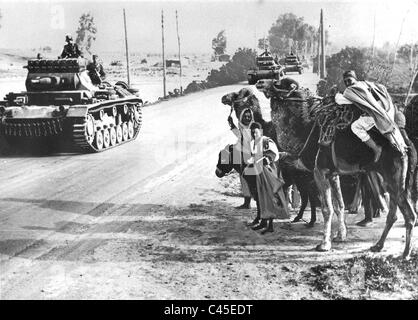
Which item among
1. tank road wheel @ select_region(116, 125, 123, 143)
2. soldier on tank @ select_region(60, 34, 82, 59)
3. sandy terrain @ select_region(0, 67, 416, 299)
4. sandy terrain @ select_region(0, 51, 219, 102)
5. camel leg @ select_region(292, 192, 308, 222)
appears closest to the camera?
sandy terrain @ select_region(0, 67, 416, 299)

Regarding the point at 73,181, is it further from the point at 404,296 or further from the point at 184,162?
the point at 404,296

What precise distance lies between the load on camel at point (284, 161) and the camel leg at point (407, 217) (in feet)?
5.66

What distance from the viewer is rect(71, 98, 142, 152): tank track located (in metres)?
16.8

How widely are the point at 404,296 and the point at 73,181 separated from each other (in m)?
8.81

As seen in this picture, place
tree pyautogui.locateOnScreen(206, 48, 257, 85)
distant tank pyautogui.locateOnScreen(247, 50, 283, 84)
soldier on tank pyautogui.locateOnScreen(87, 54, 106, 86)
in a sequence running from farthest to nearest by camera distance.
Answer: tree pyautogui.locateOnScreen(206, 48, 257, 85)
distant tank pyautogui.locateOnScreen(247, 50, 283, 84)
soldier on tank pyautogui.locateOnScreen(87, 54, 106, 86)

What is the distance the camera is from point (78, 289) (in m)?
6.98

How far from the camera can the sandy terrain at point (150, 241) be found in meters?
7.01

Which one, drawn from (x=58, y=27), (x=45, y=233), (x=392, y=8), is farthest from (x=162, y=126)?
(x=45, y=233)

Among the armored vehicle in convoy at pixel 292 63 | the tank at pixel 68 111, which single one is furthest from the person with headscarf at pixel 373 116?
the armored vehicle in convoy at pixel 292 63

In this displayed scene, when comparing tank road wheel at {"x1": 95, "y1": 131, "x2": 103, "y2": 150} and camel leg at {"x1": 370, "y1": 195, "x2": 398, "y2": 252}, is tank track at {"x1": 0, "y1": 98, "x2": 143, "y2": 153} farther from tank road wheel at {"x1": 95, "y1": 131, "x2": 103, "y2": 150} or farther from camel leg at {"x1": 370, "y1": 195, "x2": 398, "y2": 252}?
camel leg at {"x1": 370, "y1": 195, "x2": 398, "y2": 252}

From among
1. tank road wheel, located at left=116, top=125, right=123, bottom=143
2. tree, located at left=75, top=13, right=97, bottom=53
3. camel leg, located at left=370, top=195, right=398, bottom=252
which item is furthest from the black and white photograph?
tree, located at left=75, top=13, right=97, bottom=53

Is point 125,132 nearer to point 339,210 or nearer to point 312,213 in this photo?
point 312,213

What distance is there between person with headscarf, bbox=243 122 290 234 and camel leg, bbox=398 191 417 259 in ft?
6.11

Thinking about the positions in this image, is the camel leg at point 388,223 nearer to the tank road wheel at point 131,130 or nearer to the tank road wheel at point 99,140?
the tank road wheel at point 99,140
